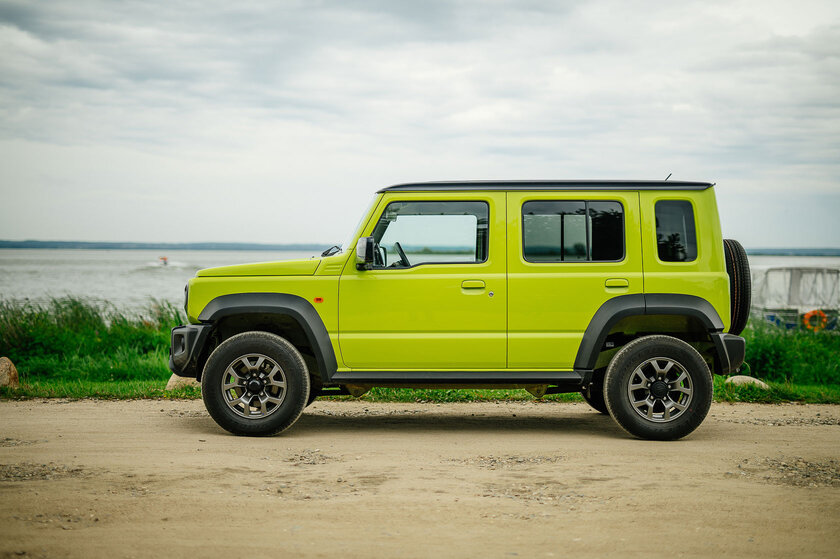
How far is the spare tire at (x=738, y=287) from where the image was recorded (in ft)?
24.1

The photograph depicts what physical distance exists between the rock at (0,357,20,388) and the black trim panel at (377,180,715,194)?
19.2ft

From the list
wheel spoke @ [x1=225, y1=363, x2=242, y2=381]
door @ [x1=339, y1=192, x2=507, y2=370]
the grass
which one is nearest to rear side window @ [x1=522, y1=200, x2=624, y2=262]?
door @ [x1=339, y1=192, x2=507, y2=370]

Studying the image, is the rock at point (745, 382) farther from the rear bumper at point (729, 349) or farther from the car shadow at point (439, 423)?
the rear bumper at point (729, 349)

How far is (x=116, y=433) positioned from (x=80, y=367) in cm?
513

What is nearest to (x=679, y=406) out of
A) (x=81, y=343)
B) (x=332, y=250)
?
(x=332, y=250)

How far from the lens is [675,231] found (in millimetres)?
7215

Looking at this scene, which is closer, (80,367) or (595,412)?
(595,412)

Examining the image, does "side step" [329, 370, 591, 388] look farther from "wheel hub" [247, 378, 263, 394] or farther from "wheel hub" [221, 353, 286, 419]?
"wheel hub" [247, 378, 263, 394]

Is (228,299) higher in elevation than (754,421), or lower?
higher

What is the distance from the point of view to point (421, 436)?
7.36 meters

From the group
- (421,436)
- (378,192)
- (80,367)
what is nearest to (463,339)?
(421,436)

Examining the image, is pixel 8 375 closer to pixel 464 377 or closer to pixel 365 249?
pixel 365 249

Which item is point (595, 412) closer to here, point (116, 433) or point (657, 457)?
point (657, 457)

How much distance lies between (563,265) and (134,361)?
292 inches
